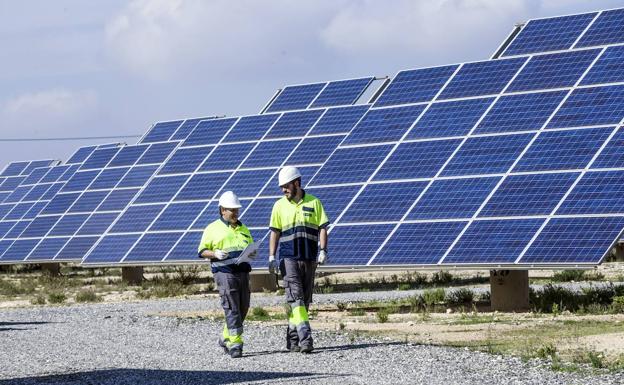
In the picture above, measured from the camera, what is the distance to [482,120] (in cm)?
2406

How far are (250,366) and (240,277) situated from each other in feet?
6.48

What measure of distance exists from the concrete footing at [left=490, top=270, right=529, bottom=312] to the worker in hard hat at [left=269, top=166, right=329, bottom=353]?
5505 mm

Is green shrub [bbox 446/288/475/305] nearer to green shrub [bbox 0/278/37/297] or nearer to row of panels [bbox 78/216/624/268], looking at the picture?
row of panels [bbox 78/216/624/268]

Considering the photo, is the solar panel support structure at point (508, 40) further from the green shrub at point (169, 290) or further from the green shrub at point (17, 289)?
the green shrub at point (17, 289)

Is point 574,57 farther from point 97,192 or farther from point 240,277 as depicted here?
point 97,192

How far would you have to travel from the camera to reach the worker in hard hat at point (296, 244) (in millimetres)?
15797

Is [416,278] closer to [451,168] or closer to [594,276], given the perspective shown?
[594,276]

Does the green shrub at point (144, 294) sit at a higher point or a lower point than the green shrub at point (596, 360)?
higher

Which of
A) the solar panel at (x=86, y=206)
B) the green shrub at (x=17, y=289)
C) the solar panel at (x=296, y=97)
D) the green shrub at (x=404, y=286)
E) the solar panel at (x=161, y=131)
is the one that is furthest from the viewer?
the solar panel at (x=161, y=131)

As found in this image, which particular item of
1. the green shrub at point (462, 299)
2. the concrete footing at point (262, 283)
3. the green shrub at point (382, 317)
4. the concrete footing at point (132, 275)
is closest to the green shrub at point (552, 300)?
the green shrub at point (462, 299)

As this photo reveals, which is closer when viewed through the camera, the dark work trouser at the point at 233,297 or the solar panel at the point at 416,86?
the dark work trouser at the point at 233,297

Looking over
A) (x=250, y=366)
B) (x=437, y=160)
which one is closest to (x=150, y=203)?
(x=437, y=160)

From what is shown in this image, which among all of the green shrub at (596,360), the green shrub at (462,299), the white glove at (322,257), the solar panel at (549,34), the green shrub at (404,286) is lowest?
the green shrub at (596,360)

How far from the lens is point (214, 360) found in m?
15.2
